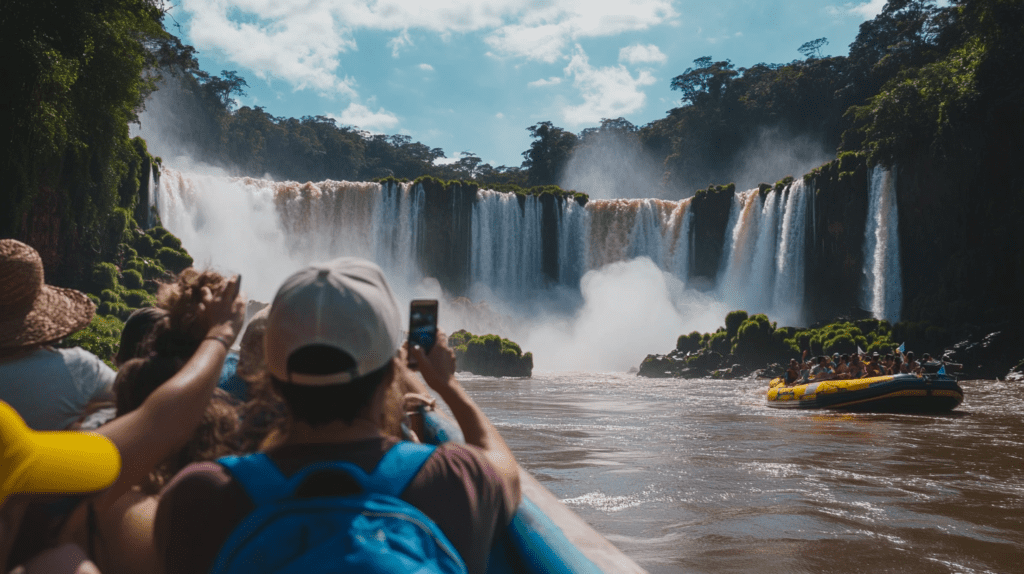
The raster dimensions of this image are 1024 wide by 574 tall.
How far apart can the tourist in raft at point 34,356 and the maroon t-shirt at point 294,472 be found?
1002mm

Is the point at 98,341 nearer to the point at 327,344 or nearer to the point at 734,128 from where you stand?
the point at 327,344

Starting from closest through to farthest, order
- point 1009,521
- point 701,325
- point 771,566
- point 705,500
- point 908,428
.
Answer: point 771,566
point 1009,521
point 705,500
point 908,428
point 701,325

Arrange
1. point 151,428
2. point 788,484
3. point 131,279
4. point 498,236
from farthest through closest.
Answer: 1. point 498,236
2. point 131,279
3. point 788,484
4. point 151,428

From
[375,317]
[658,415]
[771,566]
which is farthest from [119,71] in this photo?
[375,317]

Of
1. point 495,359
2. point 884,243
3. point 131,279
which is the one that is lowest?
point 495,359

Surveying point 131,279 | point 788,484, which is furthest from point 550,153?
point 788,484

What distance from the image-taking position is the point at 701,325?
120 feet

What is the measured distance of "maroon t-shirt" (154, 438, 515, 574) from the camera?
4.08 ft

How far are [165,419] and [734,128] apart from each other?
63.0 metres

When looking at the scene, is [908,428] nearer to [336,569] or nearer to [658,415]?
[658,415]

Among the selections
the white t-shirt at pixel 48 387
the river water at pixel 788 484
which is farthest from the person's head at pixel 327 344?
the river water at pixel 788 484

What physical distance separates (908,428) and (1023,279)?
16.9m

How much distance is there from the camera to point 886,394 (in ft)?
45.4

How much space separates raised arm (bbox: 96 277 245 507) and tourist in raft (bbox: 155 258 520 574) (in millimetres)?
177
